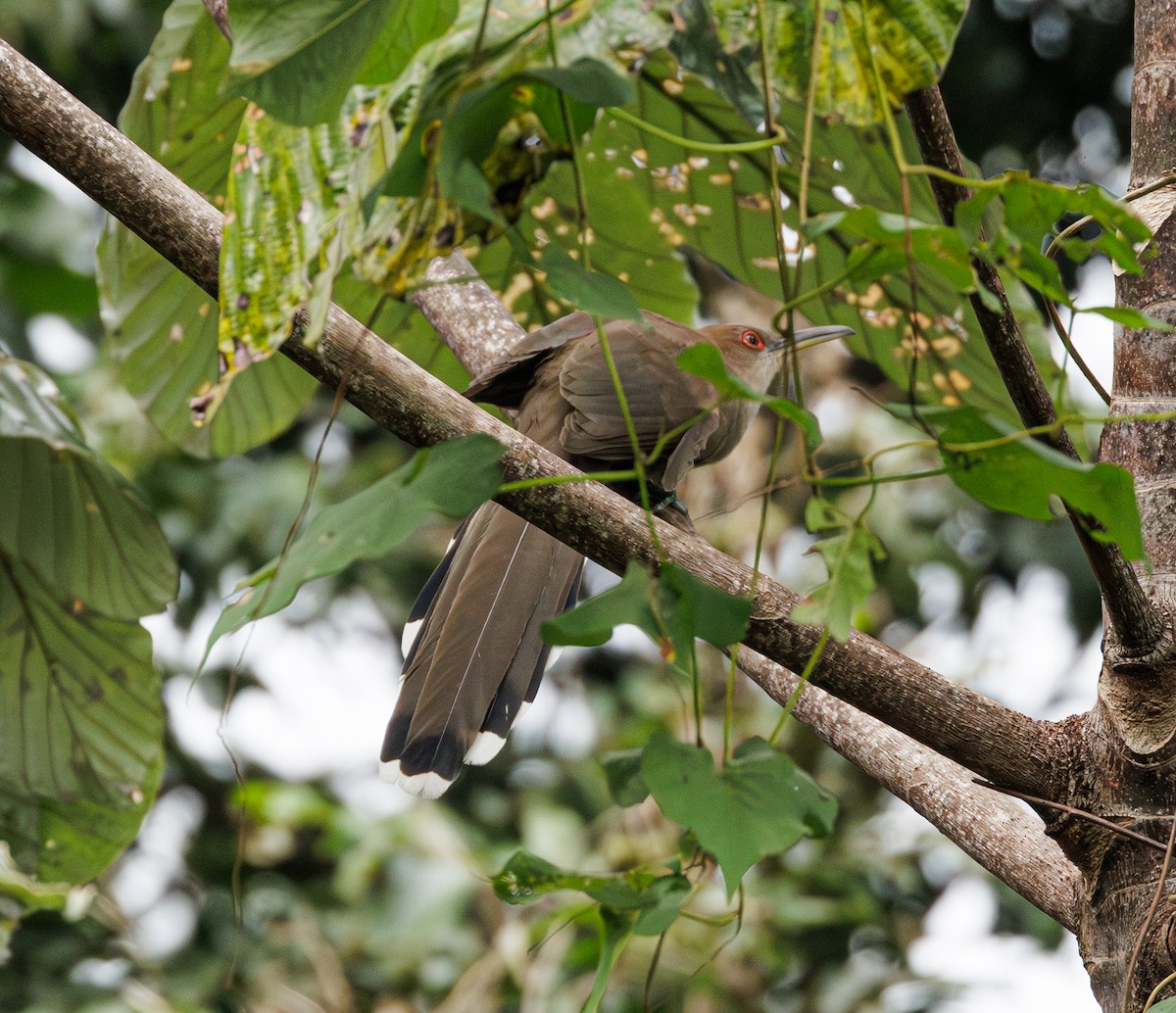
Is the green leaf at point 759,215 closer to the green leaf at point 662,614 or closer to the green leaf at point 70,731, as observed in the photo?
the green leaf at point 662,614

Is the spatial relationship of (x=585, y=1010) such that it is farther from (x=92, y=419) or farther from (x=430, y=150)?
(x=92, y=419)

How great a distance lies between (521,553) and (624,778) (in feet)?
3.77

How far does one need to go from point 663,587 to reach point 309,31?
0.44m

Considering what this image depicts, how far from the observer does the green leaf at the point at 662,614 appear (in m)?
0.79

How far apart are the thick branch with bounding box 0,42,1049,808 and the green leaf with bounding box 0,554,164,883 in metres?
0.85

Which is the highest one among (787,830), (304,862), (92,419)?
(787,830)

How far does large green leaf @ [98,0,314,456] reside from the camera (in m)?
2.09

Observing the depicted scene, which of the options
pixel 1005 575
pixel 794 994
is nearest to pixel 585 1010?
pixel 794 994

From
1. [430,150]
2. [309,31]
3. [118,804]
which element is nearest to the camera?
[430,150]

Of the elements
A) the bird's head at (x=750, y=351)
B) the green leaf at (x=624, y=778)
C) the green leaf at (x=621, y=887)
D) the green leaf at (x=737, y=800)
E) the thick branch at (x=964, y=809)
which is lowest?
the thick branch at (x=964, y=809)

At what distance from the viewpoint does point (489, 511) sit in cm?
209

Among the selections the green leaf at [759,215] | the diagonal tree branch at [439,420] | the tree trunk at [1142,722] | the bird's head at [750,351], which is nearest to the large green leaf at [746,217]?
the green leaf at [759,215]

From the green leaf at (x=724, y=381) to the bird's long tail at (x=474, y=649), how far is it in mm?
1050

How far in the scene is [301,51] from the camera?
0.84m
